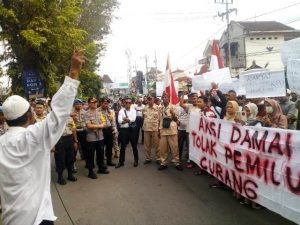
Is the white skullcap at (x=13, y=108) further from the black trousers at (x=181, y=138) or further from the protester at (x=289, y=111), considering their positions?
the protester at (x=289, y=111)

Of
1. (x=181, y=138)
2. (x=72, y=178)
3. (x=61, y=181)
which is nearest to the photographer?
(x=61, y=181)

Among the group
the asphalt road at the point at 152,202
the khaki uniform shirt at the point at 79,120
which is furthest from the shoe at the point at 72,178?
the khaki uniform shirt at the point at 79,120

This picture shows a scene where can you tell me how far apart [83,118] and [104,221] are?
13.1 feet

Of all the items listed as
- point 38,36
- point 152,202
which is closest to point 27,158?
point 152,202

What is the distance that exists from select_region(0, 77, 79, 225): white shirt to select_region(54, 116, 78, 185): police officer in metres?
5.93

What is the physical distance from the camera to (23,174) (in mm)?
2639

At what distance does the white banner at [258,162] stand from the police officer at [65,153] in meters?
3.14

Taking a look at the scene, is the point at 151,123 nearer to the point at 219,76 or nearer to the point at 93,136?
the point at 93,136

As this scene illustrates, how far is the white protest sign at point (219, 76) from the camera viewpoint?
9.07 m

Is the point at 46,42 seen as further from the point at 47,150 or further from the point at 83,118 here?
the point at 47,150

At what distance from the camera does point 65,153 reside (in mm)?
8867

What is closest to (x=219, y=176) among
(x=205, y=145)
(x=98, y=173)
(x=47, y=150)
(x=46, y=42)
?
(x=205, y=145)

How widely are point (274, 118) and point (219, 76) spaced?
264 centimetres

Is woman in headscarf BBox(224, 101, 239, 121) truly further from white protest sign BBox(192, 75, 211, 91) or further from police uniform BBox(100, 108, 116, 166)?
police uniform BBox(100, 108, 116, 166)
